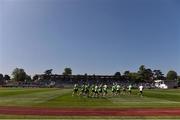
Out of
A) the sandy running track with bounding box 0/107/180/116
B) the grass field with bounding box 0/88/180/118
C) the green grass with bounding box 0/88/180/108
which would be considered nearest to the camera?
the sandy running track with bounding box 0/107/180/116

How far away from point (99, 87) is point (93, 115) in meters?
29.2

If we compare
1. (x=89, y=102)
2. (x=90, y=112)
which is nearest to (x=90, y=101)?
(x=89, y=102)

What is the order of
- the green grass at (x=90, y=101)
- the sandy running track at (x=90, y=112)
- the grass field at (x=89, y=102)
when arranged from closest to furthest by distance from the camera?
the sandy running track at (x=90, y=112), the grass field at (x=89, y=102), the green grass at (x=90, y=101)

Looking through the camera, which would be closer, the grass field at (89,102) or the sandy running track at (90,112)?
the sandy running track at (90,112)

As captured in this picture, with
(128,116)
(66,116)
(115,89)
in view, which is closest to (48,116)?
(66,116)

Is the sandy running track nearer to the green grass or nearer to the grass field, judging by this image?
the grass field

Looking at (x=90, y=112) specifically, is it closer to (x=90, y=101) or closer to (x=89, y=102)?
(x=89, y=102)

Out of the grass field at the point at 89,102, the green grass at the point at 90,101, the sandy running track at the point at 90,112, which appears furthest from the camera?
the green grass at the point at 90,101

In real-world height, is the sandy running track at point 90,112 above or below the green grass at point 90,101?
below

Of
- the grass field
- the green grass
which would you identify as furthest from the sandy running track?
the green grass

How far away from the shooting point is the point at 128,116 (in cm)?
2683

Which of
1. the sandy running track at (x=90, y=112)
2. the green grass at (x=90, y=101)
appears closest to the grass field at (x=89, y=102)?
the green grass at (x=90, y=101)

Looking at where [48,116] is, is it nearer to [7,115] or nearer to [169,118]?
[7,115]

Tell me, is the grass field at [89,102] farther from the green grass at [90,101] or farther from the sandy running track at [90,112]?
the sandy running track at [90,112]
